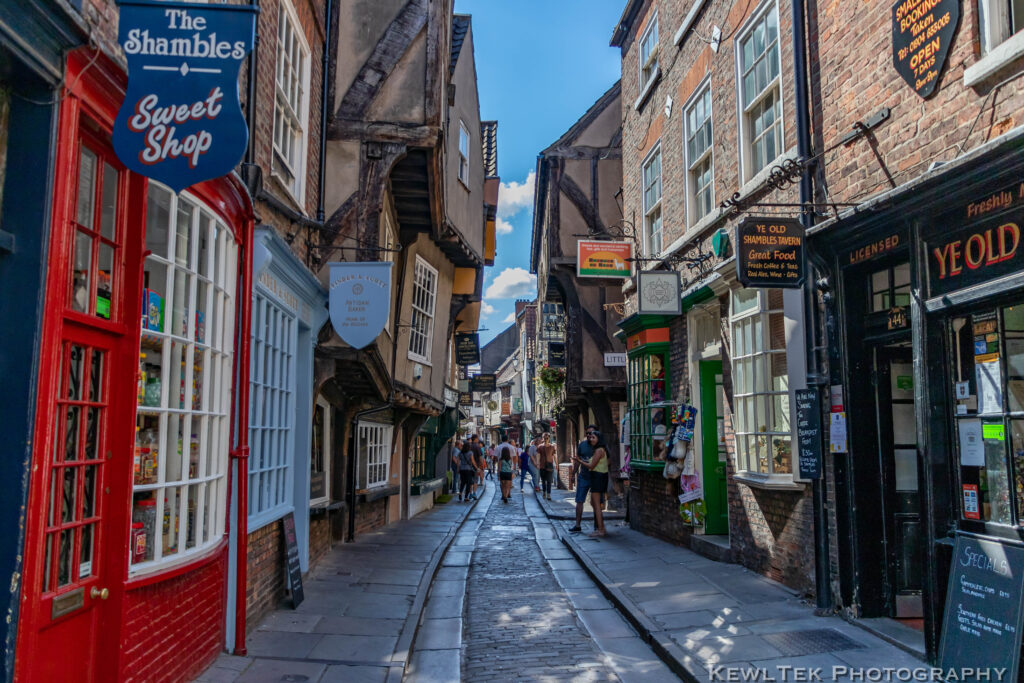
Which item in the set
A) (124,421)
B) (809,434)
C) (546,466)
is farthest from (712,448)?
(546,466)

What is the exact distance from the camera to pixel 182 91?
3.69 meters

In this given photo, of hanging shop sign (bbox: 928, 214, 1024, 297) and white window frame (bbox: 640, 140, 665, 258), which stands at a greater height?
white window frame (bbox: 640, 140, 665, 258)

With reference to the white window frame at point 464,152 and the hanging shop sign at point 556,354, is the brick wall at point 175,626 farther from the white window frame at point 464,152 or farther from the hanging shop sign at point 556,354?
the hanging shop sign at point 556,354

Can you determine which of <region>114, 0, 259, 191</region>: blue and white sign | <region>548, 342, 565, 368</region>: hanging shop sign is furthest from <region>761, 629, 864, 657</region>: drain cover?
<region>548, 342, 565, 368</region>: hanging shop sign

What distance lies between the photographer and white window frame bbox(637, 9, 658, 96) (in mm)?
12930

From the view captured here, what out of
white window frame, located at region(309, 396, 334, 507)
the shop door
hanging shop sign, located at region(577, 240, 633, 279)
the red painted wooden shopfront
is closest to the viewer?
the red painted wooden shopfront

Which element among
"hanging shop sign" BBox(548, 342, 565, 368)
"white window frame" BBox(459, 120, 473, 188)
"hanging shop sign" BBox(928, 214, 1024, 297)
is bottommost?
"hanging shop sign" BBox(928, 214, 1024, 297)

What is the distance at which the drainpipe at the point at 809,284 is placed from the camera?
6715mm

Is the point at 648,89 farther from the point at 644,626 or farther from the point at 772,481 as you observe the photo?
the point at 644,626

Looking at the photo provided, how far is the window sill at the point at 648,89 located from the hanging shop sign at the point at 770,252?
659 cm

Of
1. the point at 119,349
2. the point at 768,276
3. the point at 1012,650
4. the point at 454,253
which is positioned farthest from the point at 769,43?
the point at 454,253

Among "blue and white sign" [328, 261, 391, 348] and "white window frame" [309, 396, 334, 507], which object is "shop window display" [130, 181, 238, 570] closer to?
"blue and white sign" [328, 261, 391, 348]

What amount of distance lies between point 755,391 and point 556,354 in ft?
50.6

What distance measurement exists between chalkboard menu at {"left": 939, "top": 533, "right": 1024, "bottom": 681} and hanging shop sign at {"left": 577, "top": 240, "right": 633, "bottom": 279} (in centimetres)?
839
